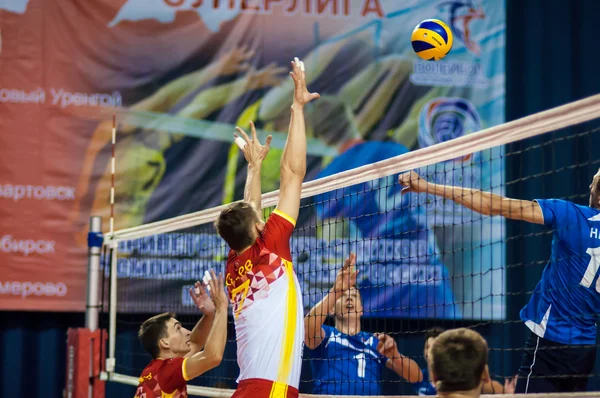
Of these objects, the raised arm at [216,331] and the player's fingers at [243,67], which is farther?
the player's fingers at [243,67]

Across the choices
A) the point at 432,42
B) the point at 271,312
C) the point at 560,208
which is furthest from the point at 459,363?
the point at 432,42

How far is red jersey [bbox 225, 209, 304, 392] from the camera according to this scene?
4242 mm

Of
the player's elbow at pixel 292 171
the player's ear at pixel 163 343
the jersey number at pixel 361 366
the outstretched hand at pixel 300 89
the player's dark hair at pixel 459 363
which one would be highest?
the outstretched hand at pixel 300 89

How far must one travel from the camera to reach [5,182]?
9414 mm

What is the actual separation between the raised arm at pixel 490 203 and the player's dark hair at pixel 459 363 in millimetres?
1839

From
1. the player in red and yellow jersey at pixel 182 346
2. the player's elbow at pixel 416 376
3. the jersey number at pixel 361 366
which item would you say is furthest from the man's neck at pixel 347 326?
the player in red and yellow jersey at pixel 182 346

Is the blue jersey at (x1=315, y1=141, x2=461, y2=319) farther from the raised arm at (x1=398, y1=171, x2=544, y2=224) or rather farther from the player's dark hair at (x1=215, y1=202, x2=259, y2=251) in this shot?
the player's dark hair at (x1=215, y1=202, x2=259, y2=251)

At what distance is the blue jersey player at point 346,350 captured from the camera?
6.32m

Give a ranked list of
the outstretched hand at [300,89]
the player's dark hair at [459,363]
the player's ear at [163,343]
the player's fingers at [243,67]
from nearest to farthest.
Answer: the player's dark hair at [459,363] → the outstretched hand at [300,89] → the player's ear at [163,343] → the player's fingers at [243,67]

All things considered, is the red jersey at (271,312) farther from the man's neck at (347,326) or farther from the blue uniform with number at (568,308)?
the man's neck at (347,326)

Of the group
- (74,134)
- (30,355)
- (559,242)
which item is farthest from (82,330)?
(559,242)

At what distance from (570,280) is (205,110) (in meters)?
5.76

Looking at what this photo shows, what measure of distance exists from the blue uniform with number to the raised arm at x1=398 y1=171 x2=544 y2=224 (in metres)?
0.18

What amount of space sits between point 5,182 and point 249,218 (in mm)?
5809
